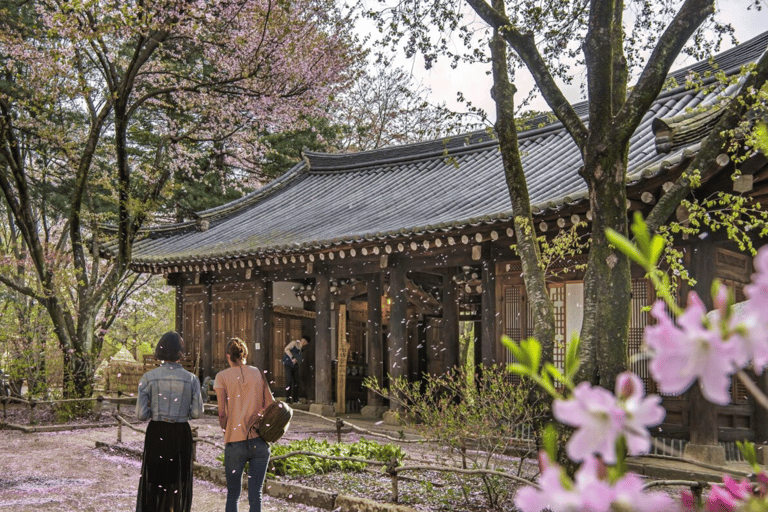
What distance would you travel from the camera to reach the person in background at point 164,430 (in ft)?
18.4

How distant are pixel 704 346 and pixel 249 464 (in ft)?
16.8

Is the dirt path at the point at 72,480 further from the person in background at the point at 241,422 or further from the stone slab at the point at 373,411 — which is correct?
the stone slab at the point at 373,411

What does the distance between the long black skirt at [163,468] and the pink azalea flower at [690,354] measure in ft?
17.6

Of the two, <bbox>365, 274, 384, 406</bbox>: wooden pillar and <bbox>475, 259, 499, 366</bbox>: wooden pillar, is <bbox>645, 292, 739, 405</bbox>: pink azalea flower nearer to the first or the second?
<bbox>475, 259, 499, 366</bbox>: wooden pillar

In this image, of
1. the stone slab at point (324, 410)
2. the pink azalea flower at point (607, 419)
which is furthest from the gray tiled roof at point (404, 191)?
the pink azalea flower at point (607, 419)

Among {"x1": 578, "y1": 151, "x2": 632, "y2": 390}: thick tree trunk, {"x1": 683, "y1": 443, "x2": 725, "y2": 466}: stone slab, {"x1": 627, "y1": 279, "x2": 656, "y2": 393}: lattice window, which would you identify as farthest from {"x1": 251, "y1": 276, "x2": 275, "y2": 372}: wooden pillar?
{"x1": 578, "y1": 151, "x2": 632, "y2": 390}: thick tree trunk

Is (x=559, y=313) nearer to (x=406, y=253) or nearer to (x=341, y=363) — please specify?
(x=406, y=253)

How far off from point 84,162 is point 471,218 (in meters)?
7.15

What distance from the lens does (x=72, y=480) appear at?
8.47 m

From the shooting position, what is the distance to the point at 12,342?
47.7ft

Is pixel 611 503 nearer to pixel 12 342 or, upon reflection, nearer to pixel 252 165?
pixel 12 342

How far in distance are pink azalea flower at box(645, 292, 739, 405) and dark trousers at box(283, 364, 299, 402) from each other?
15405 millimetres

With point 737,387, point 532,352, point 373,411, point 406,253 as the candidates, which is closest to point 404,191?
point 406,253

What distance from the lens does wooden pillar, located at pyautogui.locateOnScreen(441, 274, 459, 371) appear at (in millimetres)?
14141
